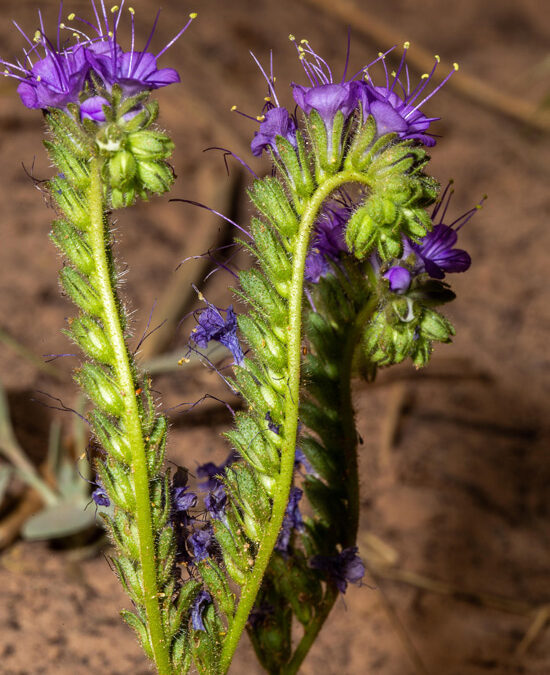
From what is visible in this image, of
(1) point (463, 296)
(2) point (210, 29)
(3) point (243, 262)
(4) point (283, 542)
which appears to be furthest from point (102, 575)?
(2) point (210, 29)

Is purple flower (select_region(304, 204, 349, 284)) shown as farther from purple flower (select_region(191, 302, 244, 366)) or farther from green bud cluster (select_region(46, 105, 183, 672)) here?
green bud cluster (select_region(46, 105, 183, 672))

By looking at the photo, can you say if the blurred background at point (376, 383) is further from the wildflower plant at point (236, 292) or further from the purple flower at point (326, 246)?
the purple flower at point (326, 246)

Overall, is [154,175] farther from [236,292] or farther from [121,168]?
[236,292]

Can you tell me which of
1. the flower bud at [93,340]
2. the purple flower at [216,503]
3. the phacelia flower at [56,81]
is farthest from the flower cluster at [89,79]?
the purple flower at [216,503]

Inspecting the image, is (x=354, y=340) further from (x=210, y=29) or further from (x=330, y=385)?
(x=210, y=29)

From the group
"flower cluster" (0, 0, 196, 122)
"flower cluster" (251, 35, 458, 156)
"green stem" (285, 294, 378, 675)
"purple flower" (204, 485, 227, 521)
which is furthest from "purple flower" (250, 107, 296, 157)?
"purple flower" (204, 485, 227, 521)

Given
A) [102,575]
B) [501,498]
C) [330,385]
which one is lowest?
[102,575]
